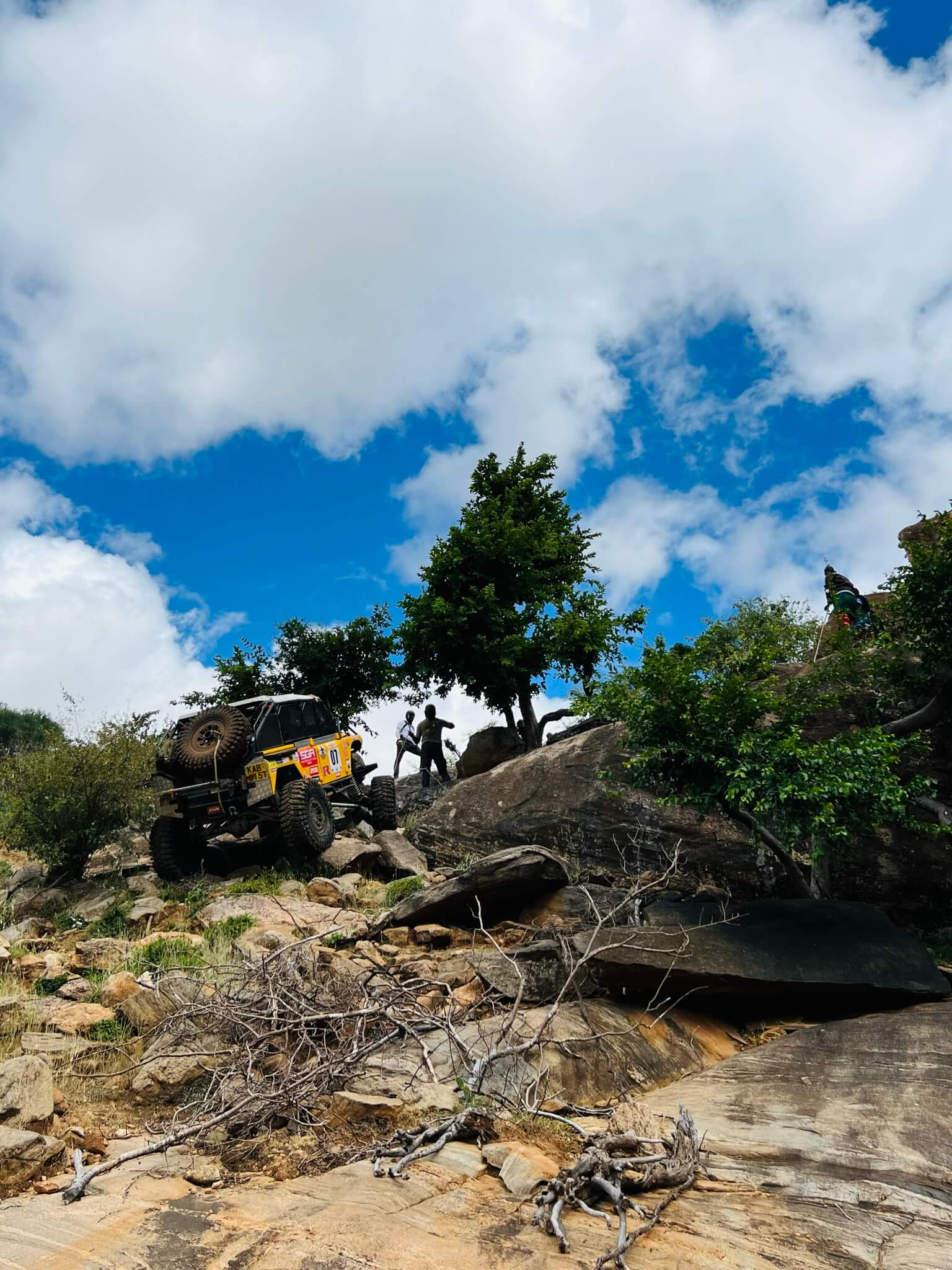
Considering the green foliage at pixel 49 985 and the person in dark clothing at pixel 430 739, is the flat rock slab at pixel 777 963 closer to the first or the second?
the green foliage at pixel 49 985

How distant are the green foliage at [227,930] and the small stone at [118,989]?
111 centimetres

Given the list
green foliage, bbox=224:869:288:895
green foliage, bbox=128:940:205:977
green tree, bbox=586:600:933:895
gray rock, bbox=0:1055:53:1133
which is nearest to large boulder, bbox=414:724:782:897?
green tree, bbox=586:600:933:895

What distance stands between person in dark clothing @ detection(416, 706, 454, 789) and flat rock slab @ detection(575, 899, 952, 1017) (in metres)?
11.8

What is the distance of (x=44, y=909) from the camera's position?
12.7m

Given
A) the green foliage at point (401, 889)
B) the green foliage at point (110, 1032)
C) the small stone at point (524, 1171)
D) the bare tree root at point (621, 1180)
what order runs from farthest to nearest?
the green foliage at point (401, 889) < the green foliage at point (110, 1032) < the small stone at point (524, 1171) < the bare tree root at point (621, 1180)

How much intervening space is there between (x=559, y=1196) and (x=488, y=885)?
598cm

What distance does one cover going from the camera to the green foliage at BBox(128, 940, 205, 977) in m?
8.20

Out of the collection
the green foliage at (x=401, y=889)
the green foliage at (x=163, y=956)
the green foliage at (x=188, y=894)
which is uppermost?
the green foliage at (x=188, y=894)

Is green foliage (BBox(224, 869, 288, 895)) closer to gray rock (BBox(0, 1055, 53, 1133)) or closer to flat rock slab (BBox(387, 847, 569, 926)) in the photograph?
flat rock slab (BBox(387, 847, 569, 926))

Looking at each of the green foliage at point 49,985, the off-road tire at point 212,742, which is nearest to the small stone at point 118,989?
the green foliage at point 49,985

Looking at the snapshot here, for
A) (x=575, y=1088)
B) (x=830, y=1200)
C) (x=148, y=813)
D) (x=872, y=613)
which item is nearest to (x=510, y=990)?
(x=575, y=1088)

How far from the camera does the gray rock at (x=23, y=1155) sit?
403 cm

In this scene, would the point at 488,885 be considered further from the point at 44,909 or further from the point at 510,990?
the point at 44,909

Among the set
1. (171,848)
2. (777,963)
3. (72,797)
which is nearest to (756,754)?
(777,963)
